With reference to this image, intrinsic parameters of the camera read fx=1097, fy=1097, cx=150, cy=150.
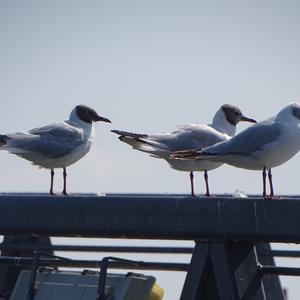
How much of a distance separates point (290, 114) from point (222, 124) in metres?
4.19

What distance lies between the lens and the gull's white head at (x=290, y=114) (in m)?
10.4

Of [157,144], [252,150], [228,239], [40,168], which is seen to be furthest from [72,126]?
[228,239]

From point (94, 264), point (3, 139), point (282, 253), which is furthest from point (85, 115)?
point (282, 253)

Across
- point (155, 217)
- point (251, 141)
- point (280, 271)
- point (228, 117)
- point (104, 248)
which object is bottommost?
point (280, 271)

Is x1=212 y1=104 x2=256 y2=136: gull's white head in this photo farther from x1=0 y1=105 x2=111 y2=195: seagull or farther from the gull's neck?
x1=0 y1=105 x2=111 y2=195: seagull

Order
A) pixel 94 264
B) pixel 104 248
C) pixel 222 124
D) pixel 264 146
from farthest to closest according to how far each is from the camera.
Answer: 1. pixel 222 124
2. pixel 264 146
3. pixel 104 248
4. pixel 94 264

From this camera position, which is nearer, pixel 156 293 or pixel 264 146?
pixel 156 293

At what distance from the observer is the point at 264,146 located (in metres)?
10.2

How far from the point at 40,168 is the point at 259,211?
381 inches

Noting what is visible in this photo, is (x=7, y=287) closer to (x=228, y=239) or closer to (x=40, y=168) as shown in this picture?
(x=228, y=239)

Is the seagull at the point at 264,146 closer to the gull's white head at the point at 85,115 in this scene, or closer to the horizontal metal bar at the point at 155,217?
the horizontal metal bar at the point at 155,217

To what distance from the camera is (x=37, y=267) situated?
21.4 feet

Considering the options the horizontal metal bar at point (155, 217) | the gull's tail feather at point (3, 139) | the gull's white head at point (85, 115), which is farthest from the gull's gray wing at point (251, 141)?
the gull's white head at point (85, 115)

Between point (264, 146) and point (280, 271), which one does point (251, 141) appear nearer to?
point (264, 146)
